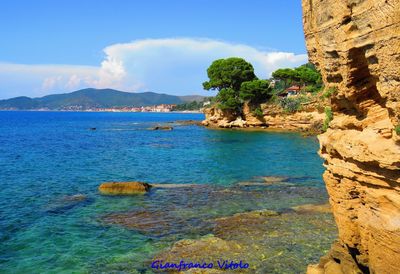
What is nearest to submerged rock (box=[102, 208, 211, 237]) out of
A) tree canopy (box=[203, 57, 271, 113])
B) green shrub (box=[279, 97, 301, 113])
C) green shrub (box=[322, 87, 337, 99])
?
green shrub (box=[322, 87, 337, 99])

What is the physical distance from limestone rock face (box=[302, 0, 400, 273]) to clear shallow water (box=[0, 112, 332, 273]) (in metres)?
7.92

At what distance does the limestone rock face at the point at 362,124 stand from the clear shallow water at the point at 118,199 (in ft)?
26.0

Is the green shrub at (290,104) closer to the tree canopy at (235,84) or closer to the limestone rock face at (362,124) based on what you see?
the tree canopy at (235,84)

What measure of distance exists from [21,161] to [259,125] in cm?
5523

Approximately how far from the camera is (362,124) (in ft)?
32.5

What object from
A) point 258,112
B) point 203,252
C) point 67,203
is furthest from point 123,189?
point 258,112

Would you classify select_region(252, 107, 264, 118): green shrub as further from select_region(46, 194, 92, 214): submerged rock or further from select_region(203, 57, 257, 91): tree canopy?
select_region(46, 194, 92, 214): submerged rock

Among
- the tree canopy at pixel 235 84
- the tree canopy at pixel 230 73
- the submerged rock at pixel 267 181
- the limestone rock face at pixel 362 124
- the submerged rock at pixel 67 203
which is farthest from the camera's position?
the tree canopy at pixel 230 73

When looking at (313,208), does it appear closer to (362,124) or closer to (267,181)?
(267,181)

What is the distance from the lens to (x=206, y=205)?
23.3m

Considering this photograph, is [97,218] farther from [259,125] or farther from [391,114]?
[259,125]

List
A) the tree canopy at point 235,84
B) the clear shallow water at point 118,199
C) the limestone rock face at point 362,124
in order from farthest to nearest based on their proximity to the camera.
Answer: the tree canopy at point 235,84, the clear shallow water at point 118,199, the limestone rock face at point 362,124

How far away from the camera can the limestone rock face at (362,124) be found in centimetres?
775

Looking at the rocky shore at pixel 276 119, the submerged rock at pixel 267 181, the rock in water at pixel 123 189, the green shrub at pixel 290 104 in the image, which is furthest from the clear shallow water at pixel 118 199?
the green shrub at pixel 290 104
